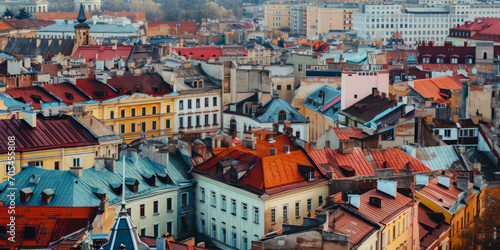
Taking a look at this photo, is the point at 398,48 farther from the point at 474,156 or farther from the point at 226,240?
the point at 226,240

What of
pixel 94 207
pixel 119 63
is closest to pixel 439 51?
pixel 119 63

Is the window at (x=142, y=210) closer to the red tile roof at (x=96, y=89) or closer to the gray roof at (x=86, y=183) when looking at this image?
the gray roof at (x=86, y=183)

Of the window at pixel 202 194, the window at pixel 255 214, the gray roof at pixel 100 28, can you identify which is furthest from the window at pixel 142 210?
the gray roof at pixel 100 28

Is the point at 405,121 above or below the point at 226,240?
above

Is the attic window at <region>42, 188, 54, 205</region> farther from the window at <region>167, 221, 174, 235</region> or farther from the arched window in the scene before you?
the arched window

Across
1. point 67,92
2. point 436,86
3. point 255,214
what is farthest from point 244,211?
point 436,86

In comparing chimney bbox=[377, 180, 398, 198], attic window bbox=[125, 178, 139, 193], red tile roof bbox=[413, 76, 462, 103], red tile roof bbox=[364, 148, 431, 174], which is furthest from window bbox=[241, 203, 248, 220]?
red tile roof bbox=[413, 76, 462, 103]
